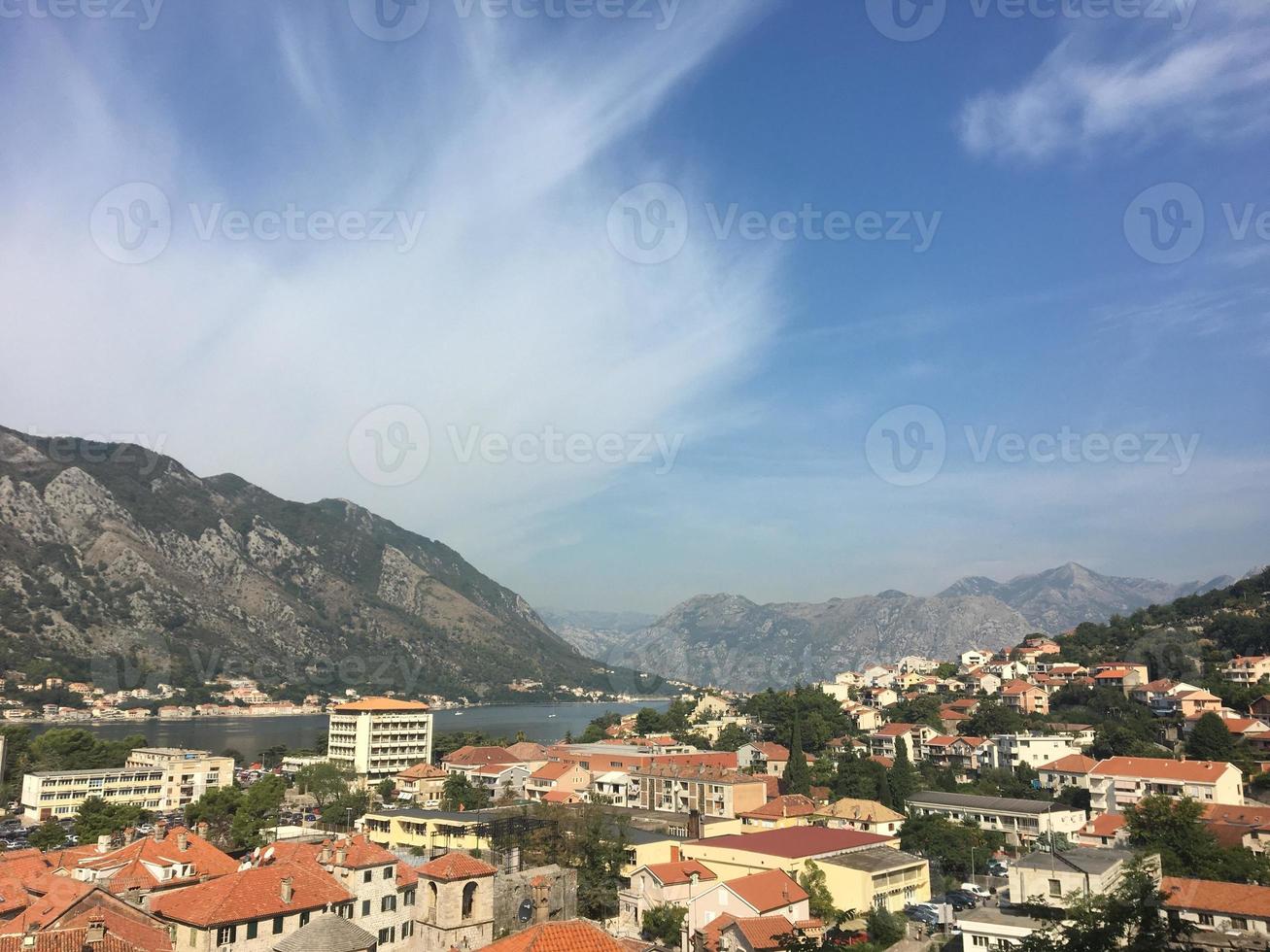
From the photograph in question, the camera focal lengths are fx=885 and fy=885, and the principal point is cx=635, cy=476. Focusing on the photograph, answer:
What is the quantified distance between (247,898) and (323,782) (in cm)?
2788

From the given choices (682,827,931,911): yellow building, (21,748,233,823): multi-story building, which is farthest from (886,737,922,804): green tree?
(21,748,233,823): multi-story building

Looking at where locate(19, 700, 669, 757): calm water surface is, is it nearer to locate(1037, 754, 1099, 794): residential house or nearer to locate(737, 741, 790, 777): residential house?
locate(737, 741, 790, 777): residential house

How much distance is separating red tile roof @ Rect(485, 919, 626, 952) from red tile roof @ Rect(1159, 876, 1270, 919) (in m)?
18.0

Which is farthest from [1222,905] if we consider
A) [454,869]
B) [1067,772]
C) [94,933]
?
[94,933]

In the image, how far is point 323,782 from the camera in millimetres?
43406

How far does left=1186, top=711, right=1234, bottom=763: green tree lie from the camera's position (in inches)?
1596

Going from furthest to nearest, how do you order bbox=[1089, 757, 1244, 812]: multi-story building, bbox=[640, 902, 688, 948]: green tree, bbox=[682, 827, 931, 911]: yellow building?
bbox=[1089, 757, 1244, 812]: multi-story building → bbox=[682, 827, 931, 911]: yellow building → bbox=[640, 902, 688, 948]: green tree

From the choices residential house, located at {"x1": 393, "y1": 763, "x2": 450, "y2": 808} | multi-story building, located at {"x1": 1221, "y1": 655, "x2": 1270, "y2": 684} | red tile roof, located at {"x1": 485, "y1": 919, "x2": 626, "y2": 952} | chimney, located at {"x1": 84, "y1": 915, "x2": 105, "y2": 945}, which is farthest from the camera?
multi-story building, located at {"x1": 1221, "y1": 655, "x2": 1270, "y2": 684}

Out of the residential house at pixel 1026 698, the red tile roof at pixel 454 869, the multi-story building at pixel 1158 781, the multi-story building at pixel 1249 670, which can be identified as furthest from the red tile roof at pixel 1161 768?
the red tile roof at pixel 454 869

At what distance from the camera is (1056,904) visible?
22.7m

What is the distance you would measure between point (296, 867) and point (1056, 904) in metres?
18.7

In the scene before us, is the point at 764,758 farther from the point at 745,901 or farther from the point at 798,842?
the point at 745,901

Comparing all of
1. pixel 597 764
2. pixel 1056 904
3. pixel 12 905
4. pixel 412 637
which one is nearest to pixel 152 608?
pixel 412 637

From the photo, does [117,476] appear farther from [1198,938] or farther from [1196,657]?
[1198,938]
